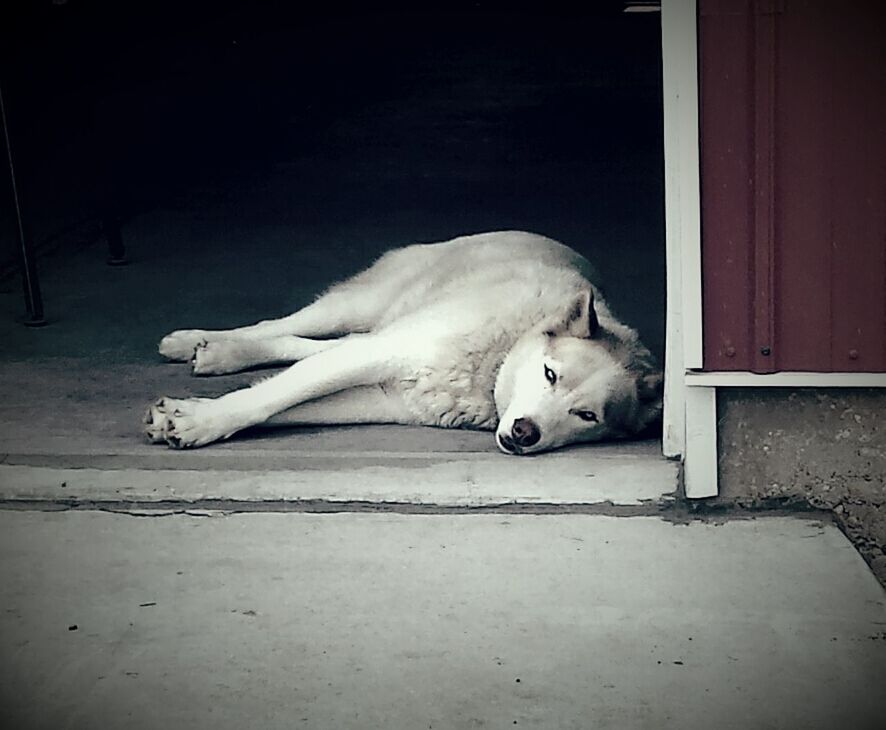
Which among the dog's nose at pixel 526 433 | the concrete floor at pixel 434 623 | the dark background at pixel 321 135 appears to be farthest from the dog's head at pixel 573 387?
the dark background at pixel 321 135

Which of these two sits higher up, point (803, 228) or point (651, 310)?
point (803, 228)

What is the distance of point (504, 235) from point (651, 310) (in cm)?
84

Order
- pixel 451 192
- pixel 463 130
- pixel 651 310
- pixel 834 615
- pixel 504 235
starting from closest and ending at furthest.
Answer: pixel 834 615, pixel 504 235, pixel 651 310, pixel 451 192, pixel 463 130

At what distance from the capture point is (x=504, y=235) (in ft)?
17.7

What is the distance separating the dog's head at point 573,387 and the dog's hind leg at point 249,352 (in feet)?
3.00

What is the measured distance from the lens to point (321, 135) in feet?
34.5

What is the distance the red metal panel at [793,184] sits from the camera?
3619mm

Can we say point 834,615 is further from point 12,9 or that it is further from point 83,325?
point 12,9

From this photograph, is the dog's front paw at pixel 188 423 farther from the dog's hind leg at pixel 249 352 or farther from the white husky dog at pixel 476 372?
the dog's hind leg at pixel 249 352

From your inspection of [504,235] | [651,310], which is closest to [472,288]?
[504,235]

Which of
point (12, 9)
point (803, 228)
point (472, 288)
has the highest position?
point (12, 9)

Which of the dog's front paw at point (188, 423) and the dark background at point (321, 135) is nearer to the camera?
the dog's front paw at point (188, 423)

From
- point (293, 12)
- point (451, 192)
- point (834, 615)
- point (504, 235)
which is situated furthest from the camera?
point (293, 12)

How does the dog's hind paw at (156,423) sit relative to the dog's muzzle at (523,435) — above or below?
above
